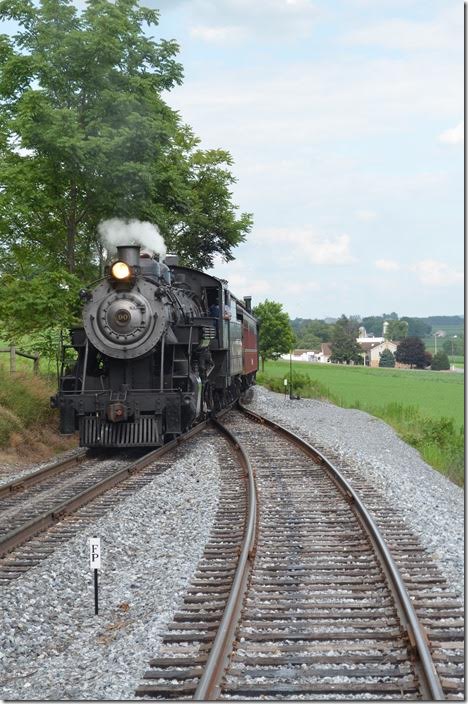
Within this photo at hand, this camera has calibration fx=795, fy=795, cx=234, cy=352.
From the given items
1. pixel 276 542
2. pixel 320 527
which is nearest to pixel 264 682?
pixel 276 542

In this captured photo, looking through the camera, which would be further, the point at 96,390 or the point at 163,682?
the point at 96,390

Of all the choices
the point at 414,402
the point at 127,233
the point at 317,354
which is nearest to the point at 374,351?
the point at 317,354

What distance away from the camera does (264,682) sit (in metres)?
5.07

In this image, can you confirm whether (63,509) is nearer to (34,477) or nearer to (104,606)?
(34,477)

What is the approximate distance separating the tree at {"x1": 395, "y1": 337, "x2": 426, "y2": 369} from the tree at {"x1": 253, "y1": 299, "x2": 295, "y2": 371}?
14372 millimetres

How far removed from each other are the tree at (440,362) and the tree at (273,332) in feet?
49.0

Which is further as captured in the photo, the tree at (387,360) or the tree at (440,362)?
the tree at (387,360)

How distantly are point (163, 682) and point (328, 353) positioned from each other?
121265 mm

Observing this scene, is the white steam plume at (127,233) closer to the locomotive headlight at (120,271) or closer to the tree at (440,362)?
the locomotive headlight at (120,271)

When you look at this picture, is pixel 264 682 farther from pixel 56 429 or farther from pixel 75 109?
pixel 75 109

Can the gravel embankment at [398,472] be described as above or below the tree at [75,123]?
below

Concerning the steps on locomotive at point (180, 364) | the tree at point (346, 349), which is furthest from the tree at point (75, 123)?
the tree at point (346, 349)

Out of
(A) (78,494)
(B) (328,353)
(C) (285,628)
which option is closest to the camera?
(C) (285,628)

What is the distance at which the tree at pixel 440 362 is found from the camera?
232 ft
